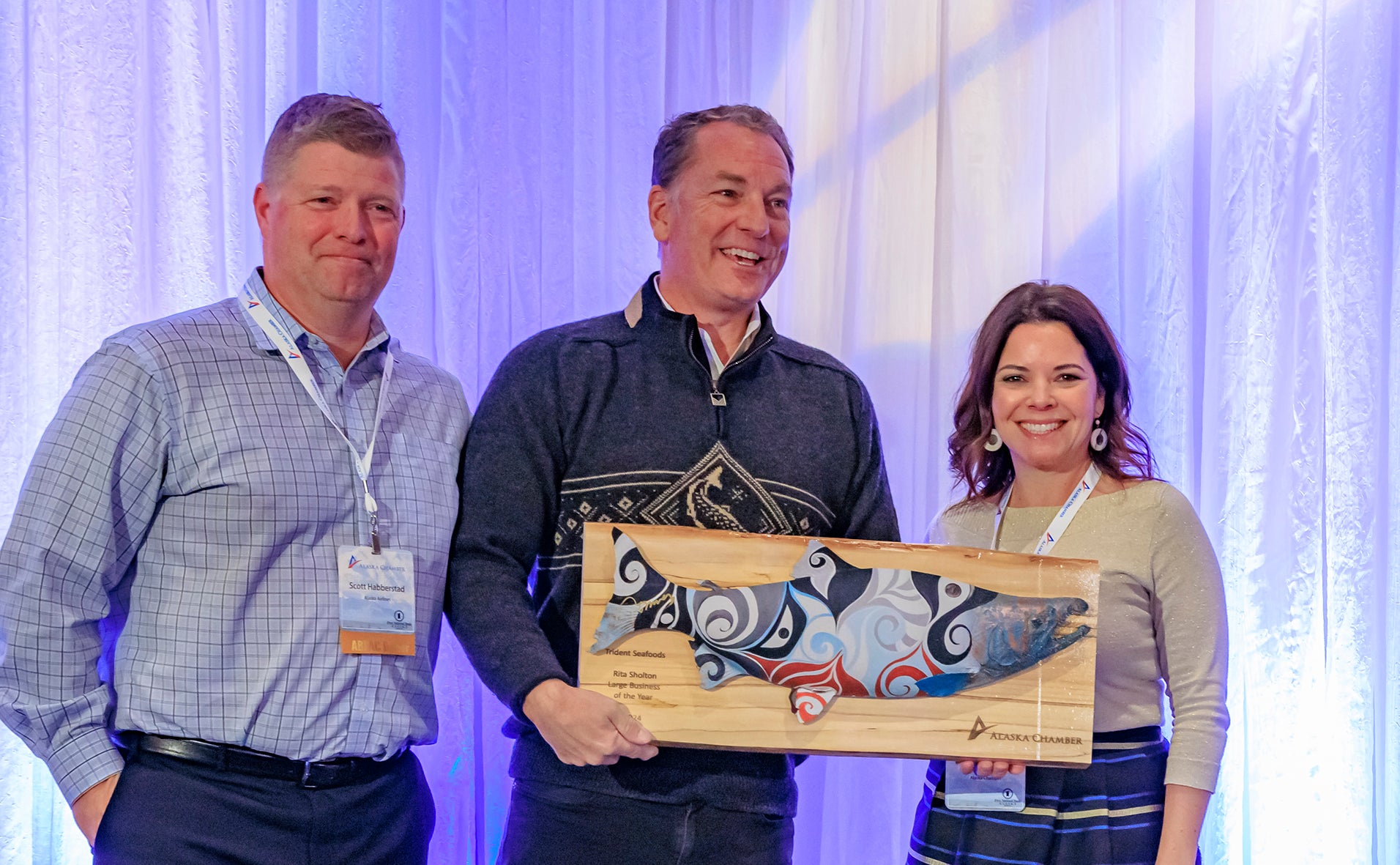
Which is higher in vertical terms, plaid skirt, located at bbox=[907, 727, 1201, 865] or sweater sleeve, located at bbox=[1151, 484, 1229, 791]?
sweater sleeve, located at bbox=[1151, 484, 1229, 791]

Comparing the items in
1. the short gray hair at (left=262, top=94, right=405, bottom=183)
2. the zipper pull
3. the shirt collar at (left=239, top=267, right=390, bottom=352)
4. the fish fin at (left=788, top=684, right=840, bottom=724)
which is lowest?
the fish fin at (left=788, top=684, right=840, bottom=724)

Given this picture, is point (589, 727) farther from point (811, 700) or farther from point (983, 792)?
point (983, 792)

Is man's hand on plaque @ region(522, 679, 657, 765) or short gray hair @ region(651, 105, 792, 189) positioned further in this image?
short gray hair @ region(651, 105, 792, 189)

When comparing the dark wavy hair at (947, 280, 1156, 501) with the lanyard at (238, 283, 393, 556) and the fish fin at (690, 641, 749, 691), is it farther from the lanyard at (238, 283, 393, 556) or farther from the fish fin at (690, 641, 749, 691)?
the lanyard at (238, 283, 393, 556)

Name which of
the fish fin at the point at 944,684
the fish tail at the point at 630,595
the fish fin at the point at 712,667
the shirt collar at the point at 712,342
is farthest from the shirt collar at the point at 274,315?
the fish fin at the point at 944,684

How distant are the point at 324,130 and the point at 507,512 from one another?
0.63 metres

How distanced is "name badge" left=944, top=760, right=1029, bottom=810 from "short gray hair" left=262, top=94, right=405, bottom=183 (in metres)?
1.26

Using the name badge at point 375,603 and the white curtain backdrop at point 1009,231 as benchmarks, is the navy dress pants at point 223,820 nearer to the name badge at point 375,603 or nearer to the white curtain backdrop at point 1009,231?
the name badge at point 375,603

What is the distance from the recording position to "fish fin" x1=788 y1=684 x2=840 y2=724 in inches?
58.2

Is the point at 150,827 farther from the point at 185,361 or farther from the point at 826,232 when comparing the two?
the point at 826,232

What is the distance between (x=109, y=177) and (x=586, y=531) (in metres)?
1.34

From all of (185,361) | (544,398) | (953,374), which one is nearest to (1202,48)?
(953,374)

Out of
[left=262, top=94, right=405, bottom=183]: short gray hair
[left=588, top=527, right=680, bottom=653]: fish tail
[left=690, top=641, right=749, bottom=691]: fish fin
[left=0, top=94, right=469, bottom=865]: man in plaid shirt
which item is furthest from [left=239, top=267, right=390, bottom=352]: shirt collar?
[left=690, top=641, right=749, bottom=691]: fish fin

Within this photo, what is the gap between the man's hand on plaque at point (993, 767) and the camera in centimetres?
155
